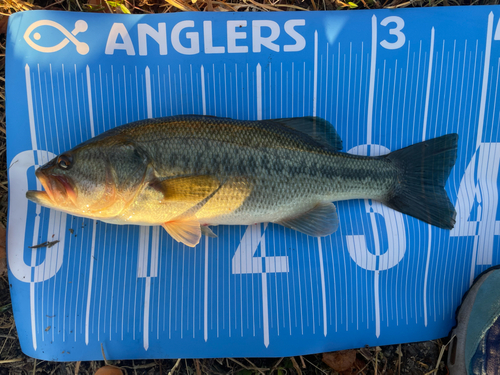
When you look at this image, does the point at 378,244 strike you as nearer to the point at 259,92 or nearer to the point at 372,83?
the point at 372,83

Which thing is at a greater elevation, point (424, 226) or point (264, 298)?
point (424, 226)

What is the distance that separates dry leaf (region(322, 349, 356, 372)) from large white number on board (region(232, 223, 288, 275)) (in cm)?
74

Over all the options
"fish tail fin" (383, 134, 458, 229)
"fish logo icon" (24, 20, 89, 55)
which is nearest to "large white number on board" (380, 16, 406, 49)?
"fish tail fin" (383, 134, 458, 229)

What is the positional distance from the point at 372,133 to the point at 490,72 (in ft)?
3.50

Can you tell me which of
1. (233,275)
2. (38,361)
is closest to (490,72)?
(233,275)

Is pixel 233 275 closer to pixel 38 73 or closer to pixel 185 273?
pixel 185 273

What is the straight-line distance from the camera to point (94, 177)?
1789 mm

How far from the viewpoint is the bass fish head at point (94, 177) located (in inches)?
70.1

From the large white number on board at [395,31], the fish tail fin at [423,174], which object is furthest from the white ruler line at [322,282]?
the large white number on board at [395,31]

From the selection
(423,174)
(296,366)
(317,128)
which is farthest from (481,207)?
(296,366)

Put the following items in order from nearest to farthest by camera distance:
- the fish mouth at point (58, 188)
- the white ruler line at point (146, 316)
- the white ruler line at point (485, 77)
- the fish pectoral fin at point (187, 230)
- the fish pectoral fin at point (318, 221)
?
the fish mouth at point (58, 188)
the fish pectoral fin at point (187, 230)
the fish pectoral fin at point (318, 221)
the white ruler line at point (146, 316)
the white ruler line at point (485, 77)

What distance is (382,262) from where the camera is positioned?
2.30 meters

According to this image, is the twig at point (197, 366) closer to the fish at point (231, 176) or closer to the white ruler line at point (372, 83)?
the fish at point (231, 176)

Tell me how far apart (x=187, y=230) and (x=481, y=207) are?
2309 millimetres
